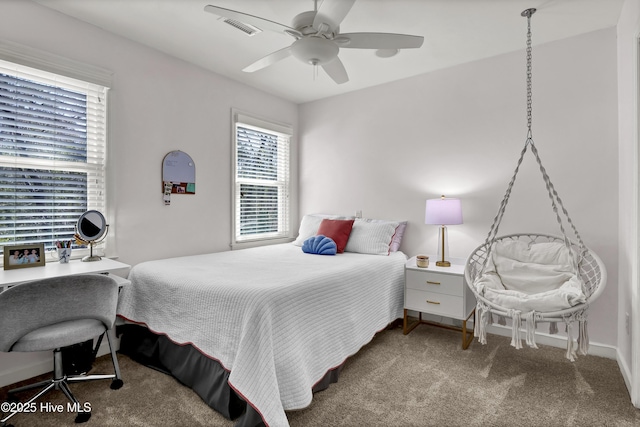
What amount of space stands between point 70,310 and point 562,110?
3.79m

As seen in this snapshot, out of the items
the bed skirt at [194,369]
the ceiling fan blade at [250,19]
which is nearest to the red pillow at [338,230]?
the bed skirt at [194,369]

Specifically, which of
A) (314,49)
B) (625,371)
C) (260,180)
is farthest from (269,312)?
(260,180)

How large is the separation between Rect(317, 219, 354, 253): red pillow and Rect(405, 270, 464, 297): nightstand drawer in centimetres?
73

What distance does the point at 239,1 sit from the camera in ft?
7.48

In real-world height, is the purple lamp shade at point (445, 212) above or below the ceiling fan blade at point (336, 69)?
below

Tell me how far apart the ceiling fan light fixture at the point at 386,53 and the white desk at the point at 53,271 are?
271cm

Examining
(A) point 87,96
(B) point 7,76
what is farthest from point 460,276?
(B) point 7,76

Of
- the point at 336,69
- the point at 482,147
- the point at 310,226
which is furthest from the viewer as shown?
the point at 310,226

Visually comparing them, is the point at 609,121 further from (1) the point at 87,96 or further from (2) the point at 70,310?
(1) the point at 87,96

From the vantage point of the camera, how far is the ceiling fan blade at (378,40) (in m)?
1.99

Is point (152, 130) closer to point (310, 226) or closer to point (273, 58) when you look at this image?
point (273, 58)

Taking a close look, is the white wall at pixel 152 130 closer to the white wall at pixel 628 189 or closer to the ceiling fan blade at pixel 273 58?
the ceiling fan blade at pixel 273 58

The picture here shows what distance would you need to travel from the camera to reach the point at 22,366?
2240 millimetres

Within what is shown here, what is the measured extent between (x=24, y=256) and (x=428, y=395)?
2.74 m
